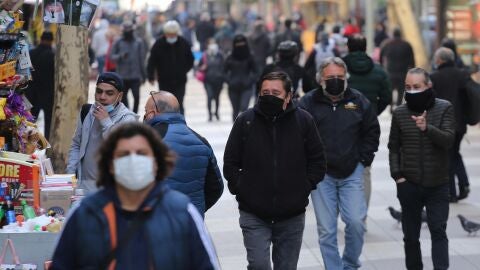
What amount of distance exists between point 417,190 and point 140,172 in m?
4.39

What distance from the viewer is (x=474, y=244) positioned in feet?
34.8

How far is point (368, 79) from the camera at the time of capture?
36.0ft

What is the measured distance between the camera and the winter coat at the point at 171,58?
1800cm

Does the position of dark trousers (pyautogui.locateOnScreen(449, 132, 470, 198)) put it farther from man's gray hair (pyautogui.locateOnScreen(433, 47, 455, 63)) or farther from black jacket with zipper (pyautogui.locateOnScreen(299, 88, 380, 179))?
black jacket with zipper (pyautogui.locateOnScreen(299, 88, 380, 179))

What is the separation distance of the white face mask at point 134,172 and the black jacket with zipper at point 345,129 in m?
4.36

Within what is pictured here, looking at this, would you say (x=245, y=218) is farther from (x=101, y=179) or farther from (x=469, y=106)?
(x=469, y=106)

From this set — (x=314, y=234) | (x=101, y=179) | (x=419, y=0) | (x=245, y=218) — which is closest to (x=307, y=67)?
(x=314, y=234)

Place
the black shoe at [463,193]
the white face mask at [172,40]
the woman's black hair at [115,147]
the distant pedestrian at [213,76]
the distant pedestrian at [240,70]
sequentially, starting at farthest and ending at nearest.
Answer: the distant pedestrian at [213,76] → the distant pedestrian at [240,70] → the white face mask at [172,40] → the black shoe at [463,193] → the woman's black hair at [115,147]

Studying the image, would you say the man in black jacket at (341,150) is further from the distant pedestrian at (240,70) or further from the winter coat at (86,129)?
the distant pedestrian at (240,70)

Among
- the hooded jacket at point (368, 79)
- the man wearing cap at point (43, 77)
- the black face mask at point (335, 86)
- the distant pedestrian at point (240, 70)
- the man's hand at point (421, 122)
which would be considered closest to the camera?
the man's hand at point (421, 122)

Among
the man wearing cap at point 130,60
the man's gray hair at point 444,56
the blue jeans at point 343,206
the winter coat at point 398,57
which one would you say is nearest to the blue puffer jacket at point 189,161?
the blue jeans at point 343,206

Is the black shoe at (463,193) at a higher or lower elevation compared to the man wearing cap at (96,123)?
lower

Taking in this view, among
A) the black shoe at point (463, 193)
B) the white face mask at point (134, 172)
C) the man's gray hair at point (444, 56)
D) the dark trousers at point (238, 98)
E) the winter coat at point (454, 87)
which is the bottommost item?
the black shoe at point (463, 193)

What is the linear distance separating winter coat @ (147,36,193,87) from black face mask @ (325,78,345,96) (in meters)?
9.53
